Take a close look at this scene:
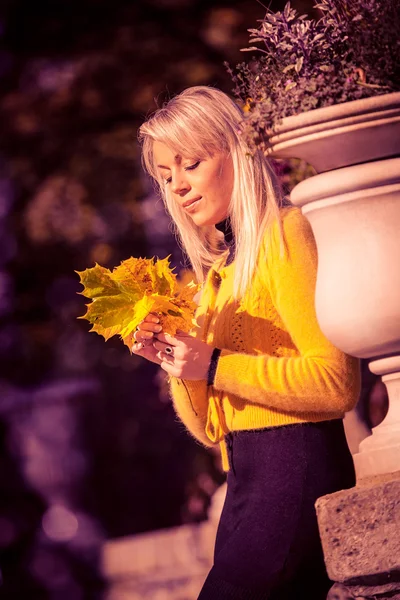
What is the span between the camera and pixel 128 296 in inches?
97.6

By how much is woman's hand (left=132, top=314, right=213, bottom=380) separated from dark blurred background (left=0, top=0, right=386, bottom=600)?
4693 mm

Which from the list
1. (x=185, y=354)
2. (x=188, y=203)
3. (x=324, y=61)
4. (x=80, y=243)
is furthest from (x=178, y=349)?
(x=80, y=243)

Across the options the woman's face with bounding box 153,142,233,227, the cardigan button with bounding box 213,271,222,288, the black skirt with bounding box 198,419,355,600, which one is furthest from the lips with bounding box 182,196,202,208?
the black skirt with bounding box 198,419,355,600

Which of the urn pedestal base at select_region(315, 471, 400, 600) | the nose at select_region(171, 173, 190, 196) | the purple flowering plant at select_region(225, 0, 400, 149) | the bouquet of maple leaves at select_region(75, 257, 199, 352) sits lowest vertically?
the urn pedestal base at select_region(315, 471, 400, 600)

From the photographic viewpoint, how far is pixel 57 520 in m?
7.98

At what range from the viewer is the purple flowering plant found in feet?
7.52

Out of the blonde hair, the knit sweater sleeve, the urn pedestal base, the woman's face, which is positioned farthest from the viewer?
the woman's face

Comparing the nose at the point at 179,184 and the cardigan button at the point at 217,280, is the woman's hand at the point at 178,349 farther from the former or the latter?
the nose at the point at 179,184

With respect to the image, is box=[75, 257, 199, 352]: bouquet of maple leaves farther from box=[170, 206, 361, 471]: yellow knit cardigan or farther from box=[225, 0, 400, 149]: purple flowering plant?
box=[225, 0, 400, 149]: purple flowering plant

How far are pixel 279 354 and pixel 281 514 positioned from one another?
0.36m

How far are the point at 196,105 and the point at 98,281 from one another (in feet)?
1.68

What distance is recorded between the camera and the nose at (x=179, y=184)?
269 centimetres

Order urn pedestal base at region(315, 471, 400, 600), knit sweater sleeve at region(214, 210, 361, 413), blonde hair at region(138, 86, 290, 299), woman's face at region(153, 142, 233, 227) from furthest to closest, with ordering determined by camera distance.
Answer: woman's face at region(153, 142, 233, 227), blonde hair at region(138, 86, 290, 299), knit sweater sleeve at region(214, 210, 361, 413), urn pedestal base at region(315, 471, 400, 600)

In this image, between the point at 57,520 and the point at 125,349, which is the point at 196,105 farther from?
the point at 57,520
